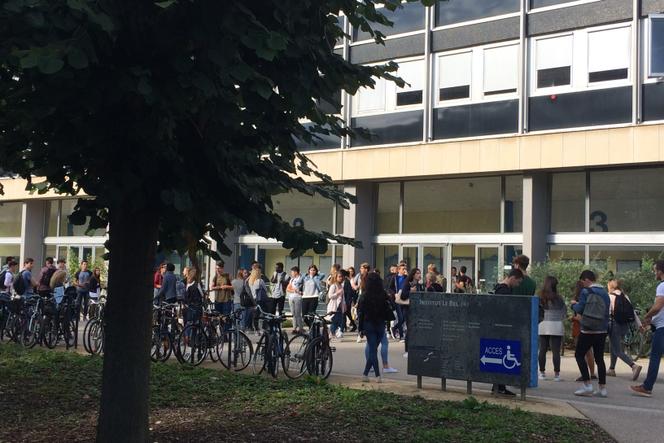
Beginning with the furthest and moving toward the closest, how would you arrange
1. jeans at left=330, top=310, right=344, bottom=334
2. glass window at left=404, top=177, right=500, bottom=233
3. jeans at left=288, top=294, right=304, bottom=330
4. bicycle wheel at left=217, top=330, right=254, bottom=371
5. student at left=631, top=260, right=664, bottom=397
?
glass window at left=404, top=177, right=500, bottom=233 → jeans at left=288, top=294, right=304, bottom=330 → jeans at left=330, top=310, right=344, bottom=334 → bicycle wheel at left=217, top=330, right=254, bottom=371 → student at left=631, top=260, right=664, bottom=397

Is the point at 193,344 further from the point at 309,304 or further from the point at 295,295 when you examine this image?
the point at 309,304

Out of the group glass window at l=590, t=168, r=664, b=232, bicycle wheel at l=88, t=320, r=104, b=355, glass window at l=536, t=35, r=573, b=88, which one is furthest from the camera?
glass window at l=536, t=35, r=573, b=88

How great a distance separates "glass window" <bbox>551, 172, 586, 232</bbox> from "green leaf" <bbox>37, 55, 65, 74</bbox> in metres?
20.6

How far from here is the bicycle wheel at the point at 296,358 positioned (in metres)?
12.0

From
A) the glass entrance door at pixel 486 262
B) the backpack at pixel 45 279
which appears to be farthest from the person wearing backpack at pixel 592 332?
the glass entrance door at pixel 486 262

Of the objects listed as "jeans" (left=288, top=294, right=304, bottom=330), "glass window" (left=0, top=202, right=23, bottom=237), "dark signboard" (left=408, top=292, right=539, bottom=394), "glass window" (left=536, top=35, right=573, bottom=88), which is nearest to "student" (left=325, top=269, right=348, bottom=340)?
"jeans" (left=288, top=294, right=304, bottom=330)

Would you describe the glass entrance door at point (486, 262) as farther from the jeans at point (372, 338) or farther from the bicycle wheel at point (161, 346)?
the bicycle wheel at point (161, 346)

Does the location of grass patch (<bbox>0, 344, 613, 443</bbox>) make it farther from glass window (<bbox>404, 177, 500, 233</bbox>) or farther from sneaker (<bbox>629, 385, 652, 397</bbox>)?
glass window (<bbox>404, 177, 500, 233</bbox>)

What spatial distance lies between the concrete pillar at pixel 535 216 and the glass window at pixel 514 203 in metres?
0.53

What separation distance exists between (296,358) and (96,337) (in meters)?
4.84

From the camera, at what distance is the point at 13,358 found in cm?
1300

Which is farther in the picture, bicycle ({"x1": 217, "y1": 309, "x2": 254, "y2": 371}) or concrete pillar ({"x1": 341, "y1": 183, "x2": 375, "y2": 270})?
concrete pillar ({"x1": 341, "y1": 183, "x2": 375, "y2": 270})

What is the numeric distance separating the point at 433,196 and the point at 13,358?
15.9 m

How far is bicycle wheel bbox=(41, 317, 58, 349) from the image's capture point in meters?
16.2
